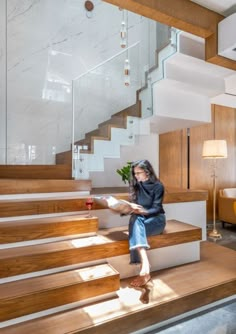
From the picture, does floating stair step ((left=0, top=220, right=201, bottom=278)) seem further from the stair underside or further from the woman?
the stair underside

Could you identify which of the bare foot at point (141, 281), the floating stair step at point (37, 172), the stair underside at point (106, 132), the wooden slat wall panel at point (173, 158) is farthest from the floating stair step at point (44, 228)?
the wooden slat wall panel at point (173, 158)

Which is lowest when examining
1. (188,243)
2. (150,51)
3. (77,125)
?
(188,243)

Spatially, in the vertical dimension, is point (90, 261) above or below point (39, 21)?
below

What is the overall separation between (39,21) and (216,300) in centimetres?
471

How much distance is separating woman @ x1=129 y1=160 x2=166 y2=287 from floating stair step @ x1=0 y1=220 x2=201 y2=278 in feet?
0.41

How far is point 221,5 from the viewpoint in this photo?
2100 millimetres

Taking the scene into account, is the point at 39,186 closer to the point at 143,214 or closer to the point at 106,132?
the point at 143,214

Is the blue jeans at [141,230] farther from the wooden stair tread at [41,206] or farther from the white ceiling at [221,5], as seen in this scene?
the white ceiling at [221,5]

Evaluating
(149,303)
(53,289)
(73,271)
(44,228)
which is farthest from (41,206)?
(149,303)

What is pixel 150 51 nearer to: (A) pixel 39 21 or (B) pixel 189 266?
(A) pixel 39 21

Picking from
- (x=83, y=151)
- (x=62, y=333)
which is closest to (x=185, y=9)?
(x=83, y=151)

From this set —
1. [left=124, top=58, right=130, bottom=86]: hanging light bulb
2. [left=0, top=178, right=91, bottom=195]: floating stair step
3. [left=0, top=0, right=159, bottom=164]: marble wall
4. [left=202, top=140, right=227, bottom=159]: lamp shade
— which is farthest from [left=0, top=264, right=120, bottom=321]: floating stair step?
[left=202, top=140, right=227, bottom=159]: lamp shade

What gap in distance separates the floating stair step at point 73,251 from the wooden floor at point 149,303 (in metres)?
0.31

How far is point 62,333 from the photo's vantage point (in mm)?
1484
